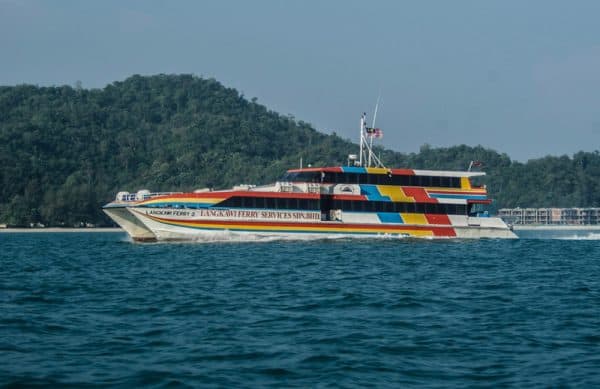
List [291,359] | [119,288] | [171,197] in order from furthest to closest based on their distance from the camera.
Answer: [171,197]
[119,288]
[291,359]

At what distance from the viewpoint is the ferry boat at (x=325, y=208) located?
157 ft

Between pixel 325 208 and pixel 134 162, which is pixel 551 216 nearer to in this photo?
pixel 134 162

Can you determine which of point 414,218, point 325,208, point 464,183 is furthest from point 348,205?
point 464,183

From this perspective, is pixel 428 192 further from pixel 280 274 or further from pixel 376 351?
pixel 376 351

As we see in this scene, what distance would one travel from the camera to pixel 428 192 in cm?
5256

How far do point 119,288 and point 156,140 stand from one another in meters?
153

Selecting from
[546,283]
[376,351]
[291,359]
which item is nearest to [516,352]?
[376,351]

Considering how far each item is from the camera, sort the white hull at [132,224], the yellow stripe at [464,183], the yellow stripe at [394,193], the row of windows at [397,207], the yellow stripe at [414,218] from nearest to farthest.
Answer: the white hull at [132,224], the row of windows at [397,207], the yellow stripe at [394,193], the yellow stripe at [414,218], the yellow stripe at [464,183]

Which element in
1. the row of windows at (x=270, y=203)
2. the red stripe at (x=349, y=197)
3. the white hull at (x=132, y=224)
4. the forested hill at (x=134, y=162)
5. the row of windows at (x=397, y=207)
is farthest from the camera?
the forested hill at (x=134, y=162)

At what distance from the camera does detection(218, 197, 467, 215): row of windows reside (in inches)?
1903

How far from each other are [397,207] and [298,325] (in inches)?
1317

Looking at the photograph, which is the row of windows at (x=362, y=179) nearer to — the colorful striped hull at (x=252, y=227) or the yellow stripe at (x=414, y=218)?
the yellow stripe at (x=414, y=218)

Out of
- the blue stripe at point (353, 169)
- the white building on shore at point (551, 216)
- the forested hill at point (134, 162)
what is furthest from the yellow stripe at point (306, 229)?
the white building on shore at point (551, 216)

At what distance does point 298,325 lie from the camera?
18.7 meters
